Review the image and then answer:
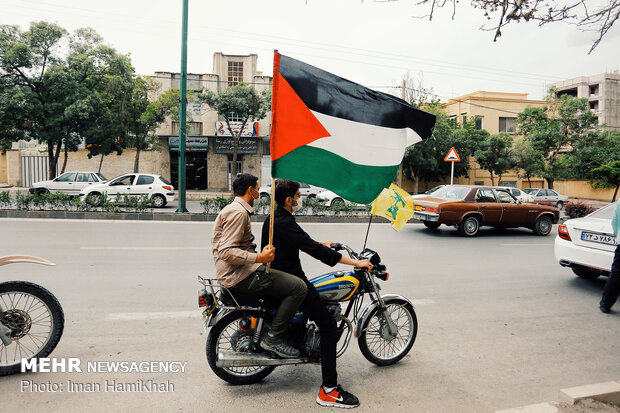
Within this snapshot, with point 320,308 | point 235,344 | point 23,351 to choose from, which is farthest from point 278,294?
point 23,351

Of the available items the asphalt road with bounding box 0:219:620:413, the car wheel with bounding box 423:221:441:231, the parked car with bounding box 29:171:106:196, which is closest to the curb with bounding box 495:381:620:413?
the asphalt road with bounding box 0:219:620:413

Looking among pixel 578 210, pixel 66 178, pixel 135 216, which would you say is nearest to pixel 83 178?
pixel 66 178

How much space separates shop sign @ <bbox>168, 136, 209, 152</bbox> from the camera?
108 feet

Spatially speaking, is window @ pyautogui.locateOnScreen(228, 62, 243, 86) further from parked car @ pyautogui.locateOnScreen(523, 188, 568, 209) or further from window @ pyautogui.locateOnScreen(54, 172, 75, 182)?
parked car @ pyautogui.locateOnScreen(523, 188, 568, 209)

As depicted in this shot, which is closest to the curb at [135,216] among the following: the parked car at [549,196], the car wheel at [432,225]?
the car wheel at [432,225]

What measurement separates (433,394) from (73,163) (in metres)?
34.2

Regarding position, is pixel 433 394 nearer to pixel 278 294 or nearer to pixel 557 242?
pixel 278 294

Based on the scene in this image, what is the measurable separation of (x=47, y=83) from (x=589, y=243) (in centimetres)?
2460

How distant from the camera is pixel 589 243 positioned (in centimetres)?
659

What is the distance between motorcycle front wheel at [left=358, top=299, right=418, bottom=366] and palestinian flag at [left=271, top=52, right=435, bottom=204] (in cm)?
108

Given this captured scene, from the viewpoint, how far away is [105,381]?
3.45 m

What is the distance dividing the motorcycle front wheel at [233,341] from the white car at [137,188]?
17.4 metres

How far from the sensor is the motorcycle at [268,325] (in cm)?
A: 329

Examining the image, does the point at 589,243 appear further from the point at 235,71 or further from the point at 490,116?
the point at 490,116
